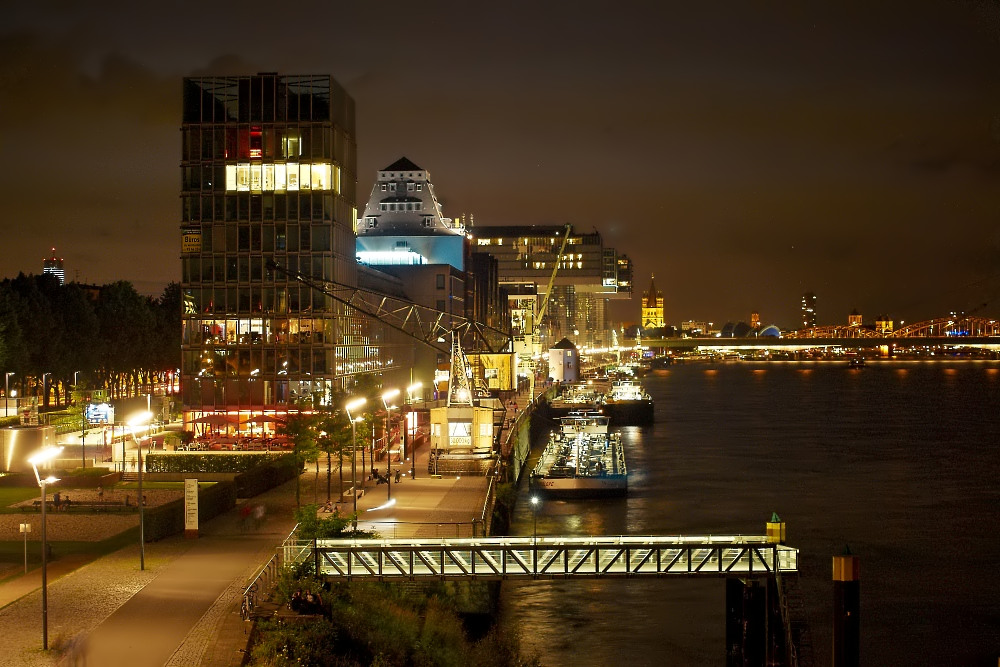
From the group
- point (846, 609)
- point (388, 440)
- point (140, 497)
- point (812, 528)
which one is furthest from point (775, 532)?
point (812, 528)

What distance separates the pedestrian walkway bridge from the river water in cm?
323

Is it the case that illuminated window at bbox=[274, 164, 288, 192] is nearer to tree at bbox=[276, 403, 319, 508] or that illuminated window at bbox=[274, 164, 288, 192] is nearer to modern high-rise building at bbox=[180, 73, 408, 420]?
modern high-rise building at bbox=[180, 73, 408, 420]

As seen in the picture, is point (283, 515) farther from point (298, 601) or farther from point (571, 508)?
point (571, 508)

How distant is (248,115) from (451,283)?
32856 mm

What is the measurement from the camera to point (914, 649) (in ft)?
84.0

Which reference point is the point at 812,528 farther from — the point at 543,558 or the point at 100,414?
the point at 100,414

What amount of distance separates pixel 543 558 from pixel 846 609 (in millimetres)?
7125

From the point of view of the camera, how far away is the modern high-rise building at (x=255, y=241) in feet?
180

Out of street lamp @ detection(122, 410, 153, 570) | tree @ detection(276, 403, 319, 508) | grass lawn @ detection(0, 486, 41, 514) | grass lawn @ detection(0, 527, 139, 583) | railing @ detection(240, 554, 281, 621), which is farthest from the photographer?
tree @ detection(276, 403, 319, 508)

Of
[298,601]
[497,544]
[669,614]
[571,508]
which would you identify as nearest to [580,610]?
[669,614]

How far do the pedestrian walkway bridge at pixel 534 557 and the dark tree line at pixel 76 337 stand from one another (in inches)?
1807

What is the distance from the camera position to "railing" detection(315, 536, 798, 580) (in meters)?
21.5

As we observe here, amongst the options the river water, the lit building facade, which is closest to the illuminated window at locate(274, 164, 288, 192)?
the river water

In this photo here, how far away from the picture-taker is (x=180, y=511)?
93.3ft
